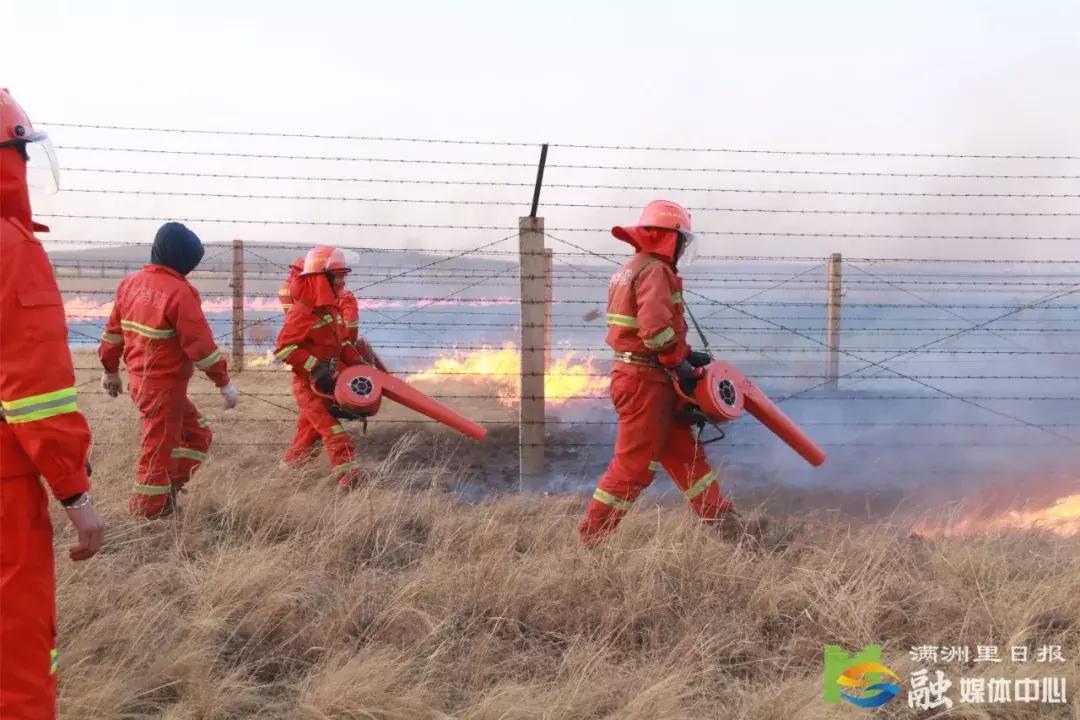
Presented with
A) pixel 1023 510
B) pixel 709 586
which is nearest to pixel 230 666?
pixel 709 586

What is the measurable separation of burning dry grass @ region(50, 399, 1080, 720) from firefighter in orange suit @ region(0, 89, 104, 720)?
2.03 ft

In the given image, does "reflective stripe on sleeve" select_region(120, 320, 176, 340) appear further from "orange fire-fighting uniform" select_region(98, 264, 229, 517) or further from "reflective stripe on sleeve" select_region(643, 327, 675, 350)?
"reflective stripe on sleeve" select_region(643, 327, 675, 350)

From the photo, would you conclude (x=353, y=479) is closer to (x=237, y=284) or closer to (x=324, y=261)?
(x=324, y=261)

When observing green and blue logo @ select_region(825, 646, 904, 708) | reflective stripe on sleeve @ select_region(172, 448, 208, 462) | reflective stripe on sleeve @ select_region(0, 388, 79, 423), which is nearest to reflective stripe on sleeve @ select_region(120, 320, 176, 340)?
reflective stripe on sleeve @ select_region(172, 448, 208, 462)

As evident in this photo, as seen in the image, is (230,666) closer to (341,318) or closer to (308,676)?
(308,676)

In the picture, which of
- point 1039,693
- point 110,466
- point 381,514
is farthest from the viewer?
point 110,466

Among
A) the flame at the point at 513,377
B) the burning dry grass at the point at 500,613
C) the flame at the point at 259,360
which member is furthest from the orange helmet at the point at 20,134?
the flame at the point at 259,360

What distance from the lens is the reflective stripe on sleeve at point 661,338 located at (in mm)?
3998

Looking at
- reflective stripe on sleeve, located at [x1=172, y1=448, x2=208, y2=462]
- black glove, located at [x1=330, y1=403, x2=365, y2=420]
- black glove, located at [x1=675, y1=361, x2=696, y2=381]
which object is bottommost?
reflective stripe on sleeve, located at [x1=172, y1=448, x2=208, y2=462]

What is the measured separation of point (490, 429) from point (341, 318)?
2396 mm

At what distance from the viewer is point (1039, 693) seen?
8.94ft

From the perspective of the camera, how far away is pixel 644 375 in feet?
13.8

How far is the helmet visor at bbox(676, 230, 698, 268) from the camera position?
4.35 metres

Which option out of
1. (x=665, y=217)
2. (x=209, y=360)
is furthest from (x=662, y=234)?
(x=209, y=360)
